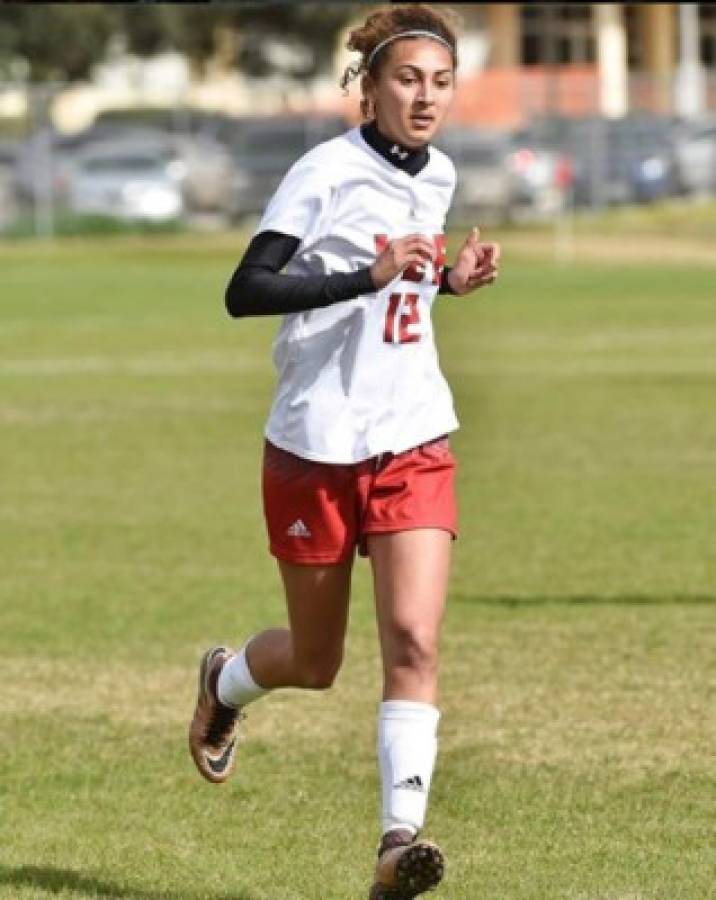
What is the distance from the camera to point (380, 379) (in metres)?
7.03

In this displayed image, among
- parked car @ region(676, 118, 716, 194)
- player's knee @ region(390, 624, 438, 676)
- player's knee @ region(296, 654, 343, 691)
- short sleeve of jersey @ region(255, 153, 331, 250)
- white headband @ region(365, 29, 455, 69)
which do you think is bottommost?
parked car @ region(676, 118, 716, 194)

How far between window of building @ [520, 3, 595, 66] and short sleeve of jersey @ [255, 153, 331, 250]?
7133 cm

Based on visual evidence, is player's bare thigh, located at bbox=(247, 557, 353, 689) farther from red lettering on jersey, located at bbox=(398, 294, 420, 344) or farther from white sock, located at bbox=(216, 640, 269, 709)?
red lettering on jersey, located at bbox=(398, 294, 420, 344)

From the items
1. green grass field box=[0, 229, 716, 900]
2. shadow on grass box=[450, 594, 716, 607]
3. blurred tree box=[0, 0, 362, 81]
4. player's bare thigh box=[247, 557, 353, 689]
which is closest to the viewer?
player's bare thigh box=[247, 557, 353, 689]

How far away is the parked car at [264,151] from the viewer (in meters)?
56.4

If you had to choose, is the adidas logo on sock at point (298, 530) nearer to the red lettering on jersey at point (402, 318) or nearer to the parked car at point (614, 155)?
the red lettering on jersey at point (402, 318)

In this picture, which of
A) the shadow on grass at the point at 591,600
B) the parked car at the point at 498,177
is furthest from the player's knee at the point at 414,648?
the parked car at the point at 498,177

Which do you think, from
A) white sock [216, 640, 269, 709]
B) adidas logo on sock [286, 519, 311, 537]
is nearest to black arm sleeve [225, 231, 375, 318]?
adidas logo on sock [286, 519, 311, 537]

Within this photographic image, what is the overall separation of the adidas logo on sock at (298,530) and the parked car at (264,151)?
4874cm

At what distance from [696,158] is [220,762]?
2060 inches

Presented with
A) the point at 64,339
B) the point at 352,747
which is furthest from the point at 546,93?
the point at 352,747

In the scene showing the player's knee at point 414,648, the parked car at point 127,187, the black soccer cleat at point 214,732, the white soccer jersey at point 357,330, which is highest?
the white soccer jersey at point 357,330

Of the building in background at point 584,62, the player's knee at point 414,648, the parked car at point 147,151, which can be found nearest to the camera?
the player's knee at point 414,648

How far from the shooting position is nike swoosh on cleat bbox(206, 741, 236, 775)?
8070mm
